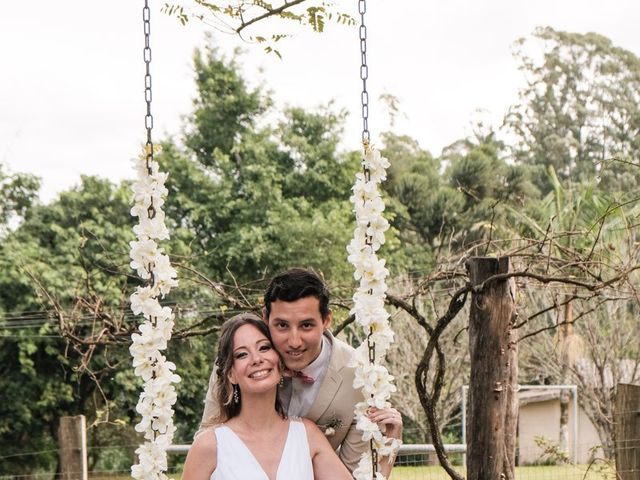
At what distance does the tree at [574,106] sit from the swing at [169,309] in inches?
976

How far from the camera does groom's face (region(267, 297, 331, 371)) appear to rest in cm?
293

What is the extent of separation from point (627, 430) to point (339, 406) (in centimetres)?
201

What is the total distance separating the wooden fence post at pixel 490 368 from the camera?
13.2ft

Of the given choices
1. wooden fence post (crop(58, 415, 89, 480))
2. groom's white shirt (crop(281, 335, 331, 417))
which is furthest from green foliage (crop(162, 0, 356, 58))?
wooden fence post (crop(58, 415, 89, 480))

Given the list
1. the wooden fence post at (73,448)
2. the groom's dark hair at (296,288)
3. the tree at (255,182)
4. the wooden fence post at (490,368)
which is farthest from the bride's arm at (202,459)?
the tree at (255,182)

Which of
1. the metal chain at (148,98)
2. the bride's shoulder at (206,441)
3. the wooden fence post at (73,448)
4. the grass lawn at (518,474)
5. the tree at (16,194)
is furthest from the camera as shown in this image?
the tree at (16,194)

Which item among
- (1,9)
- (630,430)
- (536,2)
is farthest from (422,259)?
(630,430)

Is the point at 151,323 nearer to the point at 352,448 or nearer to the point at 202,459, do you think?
the point at 202,459

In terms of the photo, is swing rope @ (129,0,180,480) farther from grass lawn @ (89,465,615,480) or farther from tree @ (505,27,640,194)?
tree @ (505,27,640,194)

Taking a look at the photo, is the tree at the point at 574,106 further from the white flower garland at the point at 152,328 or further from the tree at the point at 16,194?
the white flower garland at the point at 152,328

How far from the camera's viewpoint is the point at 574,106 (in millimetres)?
27297

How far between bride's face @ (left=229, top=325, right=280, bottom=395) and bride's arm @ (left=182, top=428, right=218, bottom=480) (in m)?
0.19

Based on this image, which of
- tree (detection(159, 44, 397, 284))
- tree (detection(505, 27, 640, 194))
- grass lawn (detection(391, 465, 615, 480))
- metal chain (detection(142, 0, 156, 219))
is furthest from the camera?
tree (detection(505, 27, 640, 194))

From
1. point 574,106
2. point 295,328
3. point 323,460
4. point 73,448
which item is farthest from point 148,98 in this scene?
point 574,106
